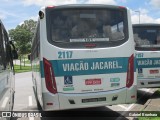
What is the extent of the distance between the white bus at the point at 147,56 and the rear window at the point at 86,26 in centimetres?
351

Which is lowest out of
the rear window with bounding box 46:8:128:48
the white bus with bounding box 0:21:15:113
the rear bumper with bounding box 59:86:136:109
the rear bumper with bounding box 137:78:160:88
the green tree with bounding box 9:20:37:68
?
the green tree with bounding box 9:20:37:68

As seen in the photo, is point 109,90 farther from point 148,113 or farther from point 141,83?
point 141,83

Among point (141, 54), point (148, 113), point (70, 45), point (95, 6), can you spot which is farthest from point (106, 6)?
point (141, 54)

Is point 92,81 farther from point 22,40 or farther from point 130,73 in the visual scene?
point 22,40

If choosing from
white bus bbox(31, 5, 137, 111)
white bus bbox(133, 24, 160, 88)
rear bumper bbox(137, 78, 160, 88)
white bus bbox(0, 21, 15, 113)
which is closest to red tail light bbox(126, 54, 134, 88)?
white bus bbox(31, 5, 137, 111)

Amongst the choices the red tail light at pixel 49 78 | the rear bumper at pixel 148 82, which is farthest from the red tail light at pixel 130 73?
the rear bumper at pixel 148 82

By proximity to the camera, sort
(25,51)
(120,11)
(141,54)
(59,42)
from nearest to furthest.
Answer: (59,42), (120,11), (141,54), (25,51)

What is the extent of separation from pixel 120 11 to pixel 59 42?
184 cm

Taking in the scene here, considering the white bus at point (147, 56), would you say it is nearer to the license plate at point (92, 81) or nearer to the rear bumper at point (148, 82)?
the rear bumper at point (148, 82)

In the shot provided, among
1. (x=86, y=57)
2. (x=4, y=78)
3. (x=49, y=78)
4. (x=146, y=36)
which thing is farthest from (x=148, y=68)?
(x=4, y=78)

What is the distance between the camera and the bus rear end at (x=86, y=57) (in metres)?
8.55

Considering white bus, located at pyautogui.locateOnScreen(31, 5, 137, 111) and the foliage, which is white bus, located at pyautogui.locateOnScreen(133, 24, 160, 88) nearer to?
white bus, located at pyautogui.locateOnScreen(31, 5, 137, 111)

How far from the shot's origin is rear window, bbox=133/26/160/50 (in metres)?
12.8

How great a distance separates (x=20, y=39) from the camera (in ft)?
297
